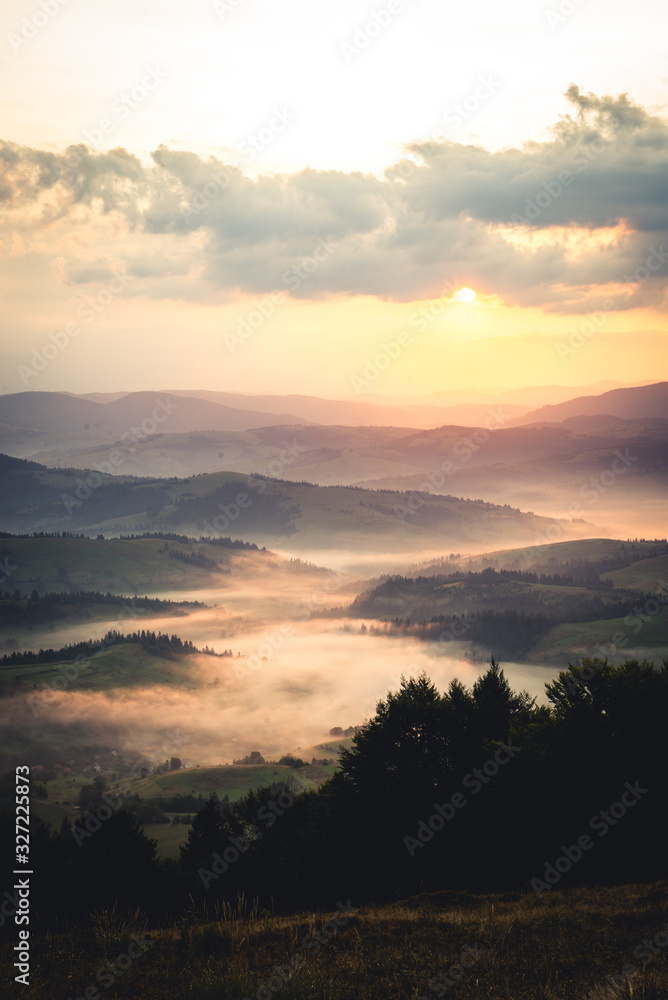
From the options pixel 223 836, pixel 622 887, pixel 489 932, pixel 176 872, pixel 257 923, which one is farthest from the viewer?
pixel 223 836

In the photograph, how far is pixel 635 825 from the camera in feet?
133

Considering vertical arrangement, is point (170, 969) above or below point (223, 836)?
above

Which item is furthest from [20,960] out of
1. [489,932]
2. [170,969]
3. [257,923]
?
[489,932]

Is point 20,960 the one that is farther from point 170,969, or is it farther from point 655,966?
point 655,966

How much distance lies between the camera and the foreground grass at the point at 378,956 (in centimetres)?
1802

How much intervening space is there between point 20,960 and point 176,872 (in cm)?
6149

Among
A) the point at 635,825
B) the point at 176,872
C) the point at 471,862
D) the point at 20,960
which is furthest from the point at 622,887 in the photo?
the point at 176,872

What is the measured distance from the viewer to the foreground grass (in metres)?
18.0

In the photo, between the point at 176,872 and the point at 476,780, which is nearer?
the point at 476,780

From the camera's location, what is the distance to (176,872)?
244 ft

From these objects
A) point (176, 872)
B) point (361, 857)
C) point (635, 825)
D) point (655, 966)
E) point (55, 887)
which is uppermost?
point (655, 966)

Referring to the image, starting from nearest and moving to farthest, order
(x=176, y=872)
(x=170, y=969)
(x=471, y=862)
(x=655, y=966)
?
(x=655, y=966), (x=170, y=969), (x=471, y=862), (x=176, y=872)

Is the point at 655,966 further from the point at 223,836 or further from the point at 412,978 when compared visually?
the point at 223,836

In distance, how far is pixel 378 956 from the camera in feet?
68.3
